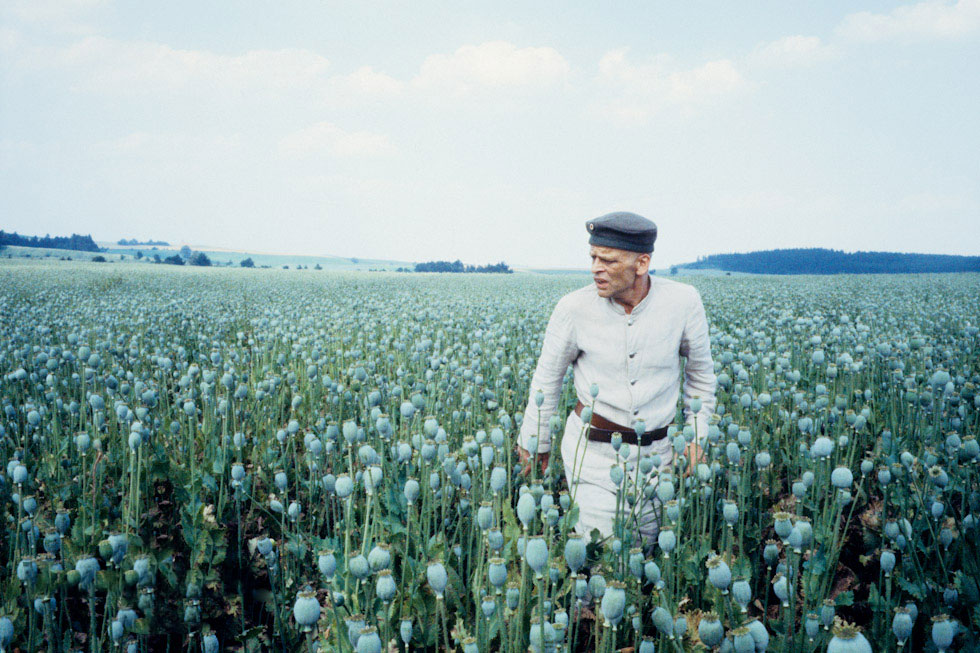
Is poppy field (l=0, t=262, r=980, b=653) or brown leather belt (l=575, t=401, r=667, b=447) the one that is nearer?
A: poppy field (l=0, t=262, r=980, b=653)

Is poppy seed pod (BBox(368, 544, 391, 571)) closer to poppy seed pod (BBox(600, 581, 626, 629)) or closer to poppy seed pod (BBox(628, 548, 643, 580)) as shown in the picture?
poppy seed pod (BBox(600, 581, 626, 629))

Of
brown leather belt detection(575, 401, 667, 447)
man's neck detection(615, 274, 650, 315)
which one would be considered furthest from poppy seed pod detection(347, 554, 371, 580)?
man's neck detection(615, 274, 650, 315)

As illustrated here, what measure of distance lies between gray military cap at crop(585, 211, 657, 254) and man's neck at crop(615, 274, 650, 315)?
217 millimetres

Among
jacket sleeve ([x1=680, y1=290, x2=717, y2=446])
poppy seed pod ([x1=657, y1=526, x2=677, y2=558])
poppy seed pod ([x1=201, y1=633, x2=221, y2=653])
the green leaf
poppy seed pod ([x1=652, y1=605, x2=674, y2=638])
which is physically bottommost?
the green leaf

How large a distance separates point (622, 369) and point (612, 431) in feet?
1.02

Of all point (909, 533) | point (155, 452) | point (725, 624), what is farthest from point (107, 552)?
point (909, 533)

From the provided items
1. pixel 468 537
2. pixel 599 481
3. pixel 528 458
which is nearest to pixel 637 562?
pixel 468 537

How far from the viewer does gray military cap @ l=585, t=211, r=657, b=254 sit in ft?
8.81

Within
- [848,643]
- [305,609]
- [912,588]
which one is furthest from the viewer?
[912,588]

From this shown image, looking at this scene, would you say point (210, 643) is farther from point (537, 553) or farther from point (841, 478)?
point (841, 478)

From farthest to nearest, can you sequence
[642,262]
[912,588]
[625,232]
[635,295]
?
[635,295], [642,262], [625,232], [912,588]

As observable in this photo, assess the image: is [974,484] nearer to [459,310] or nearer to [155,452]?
[155,452]

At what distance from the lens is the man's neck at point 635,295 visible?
2.94 m

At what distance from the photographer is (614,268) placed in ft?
8.97
